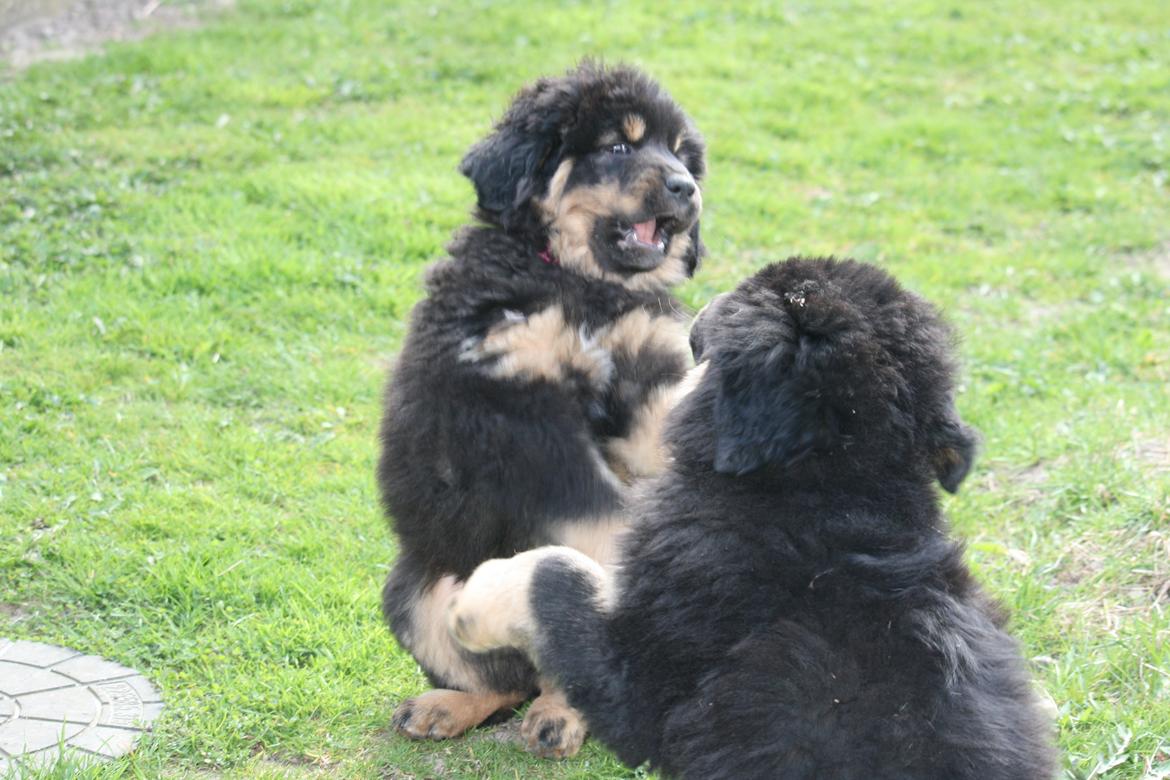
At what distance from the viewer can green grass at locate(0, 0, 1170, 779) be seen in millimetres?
4465

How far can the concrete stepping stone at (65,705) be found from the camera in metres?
3.83

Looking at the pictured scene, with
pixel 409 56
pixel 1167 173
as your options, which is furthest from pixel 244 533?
pixel 1167 173

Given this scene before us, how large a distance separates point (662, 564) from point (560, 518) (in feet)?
2.94

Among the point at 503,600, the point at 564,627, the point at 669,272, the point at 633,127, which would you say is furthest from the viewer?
the point at 669,272

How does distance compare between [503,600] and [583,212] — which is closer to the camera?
[503,600]

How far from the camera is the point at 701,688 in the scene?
121 inches

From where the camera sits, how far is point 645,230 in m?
4.64

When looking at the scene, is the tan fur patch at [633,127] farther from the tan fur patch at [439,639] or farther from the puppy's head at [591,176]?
the tan fur patch at [439,639]

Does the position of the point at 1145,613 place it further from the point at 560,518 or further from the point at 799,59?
the point at 799,59

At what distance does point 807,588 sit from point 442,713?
5.06 ft

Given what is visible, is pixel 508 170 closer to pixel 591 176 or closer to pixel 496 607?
pixel 591 176

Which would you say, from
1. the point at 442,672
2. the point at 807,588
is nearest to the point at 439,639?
the point at 442,672

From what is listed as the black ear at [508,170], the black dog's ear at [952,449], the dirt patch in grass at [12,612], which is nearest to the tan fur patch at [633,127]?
the black ear at [508,170]

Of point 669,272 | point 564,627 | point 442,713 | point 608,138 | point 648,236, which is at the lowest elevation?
point 442,713
